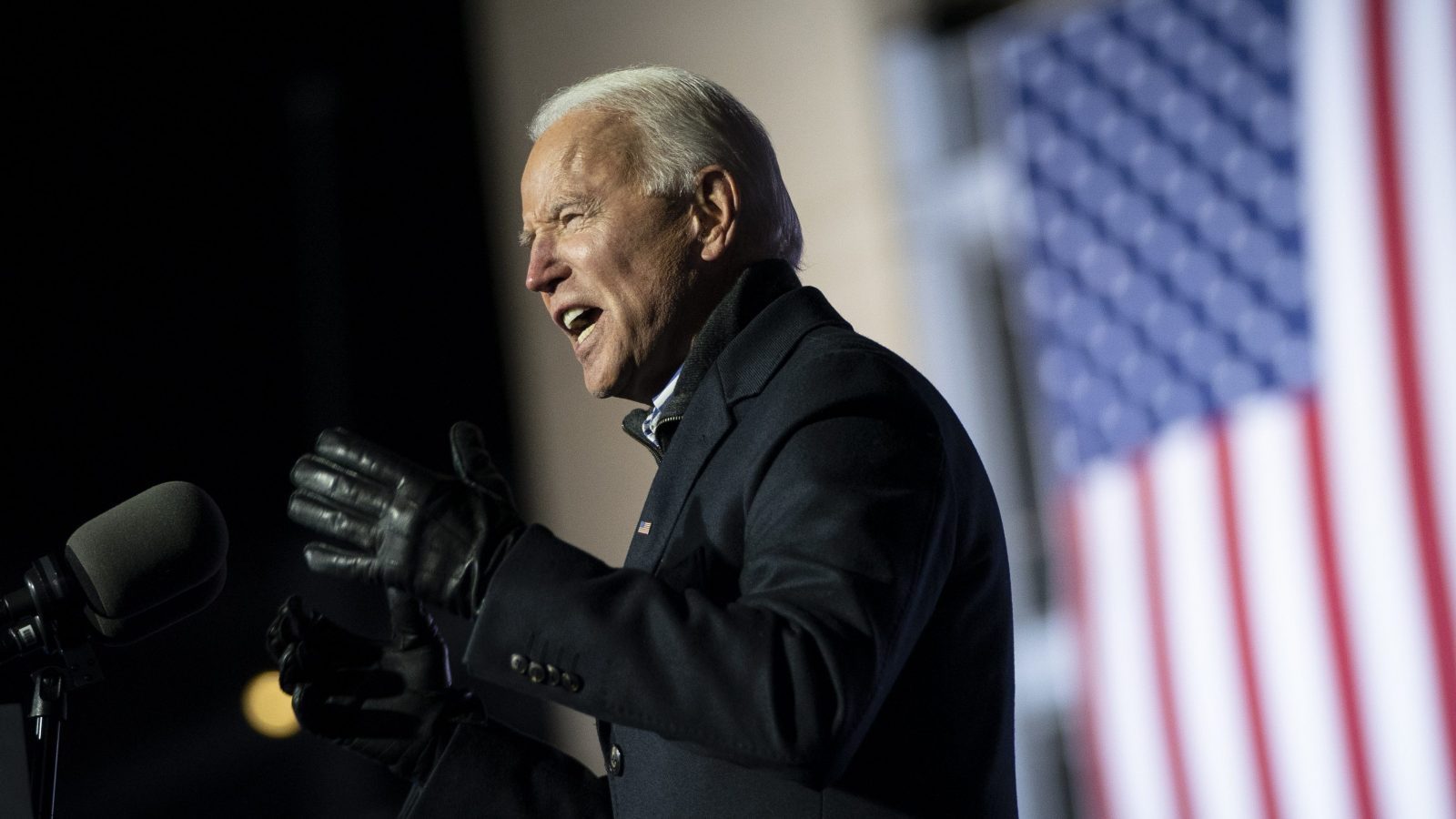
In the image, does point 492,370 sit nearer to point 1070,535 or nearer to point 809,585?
A: point 1070,535

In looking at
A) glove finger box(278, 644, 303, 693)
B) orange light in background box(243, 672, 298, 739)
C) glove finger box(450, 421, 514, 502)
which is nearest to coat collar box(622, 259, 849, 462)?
glove finger box(450, 421, 514, 502)

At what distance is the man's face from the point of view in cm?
155

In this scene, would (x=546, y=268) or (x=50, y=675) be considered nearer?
(x=50, y=675)

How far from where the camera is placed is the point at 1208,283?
10.4ft

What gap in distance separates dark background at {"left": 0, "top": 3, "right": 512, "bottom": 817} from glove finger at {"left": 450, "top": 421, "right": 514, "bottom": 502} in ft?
9.52

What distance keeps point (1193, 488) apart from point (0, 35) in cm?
363

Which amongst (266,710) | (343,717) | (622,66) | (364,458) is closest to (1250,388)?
(343,717)

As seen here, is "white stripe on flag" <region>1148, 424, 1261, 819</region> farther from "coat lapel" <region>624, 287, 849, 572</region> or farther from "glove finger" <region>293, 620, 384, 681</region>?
"glove finger" <region>293, 620, 384, 681</region>

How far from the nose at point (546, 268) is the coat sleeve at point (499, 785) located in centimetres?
53

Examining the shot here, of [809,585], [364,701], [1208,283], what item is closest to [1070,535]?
[1208,283]

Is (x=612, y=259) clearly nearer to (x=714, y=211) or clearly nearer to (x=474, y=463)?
(x=714, y=211)

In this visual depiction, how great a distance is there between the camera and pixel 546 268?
159cm

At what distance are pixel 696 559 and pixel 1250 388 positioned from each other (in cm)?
213

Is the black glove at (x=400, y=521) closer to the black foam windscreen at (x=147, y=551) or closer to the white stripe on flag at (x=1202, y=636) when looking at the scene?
the black foam windscreen at (x=147, y=551)
